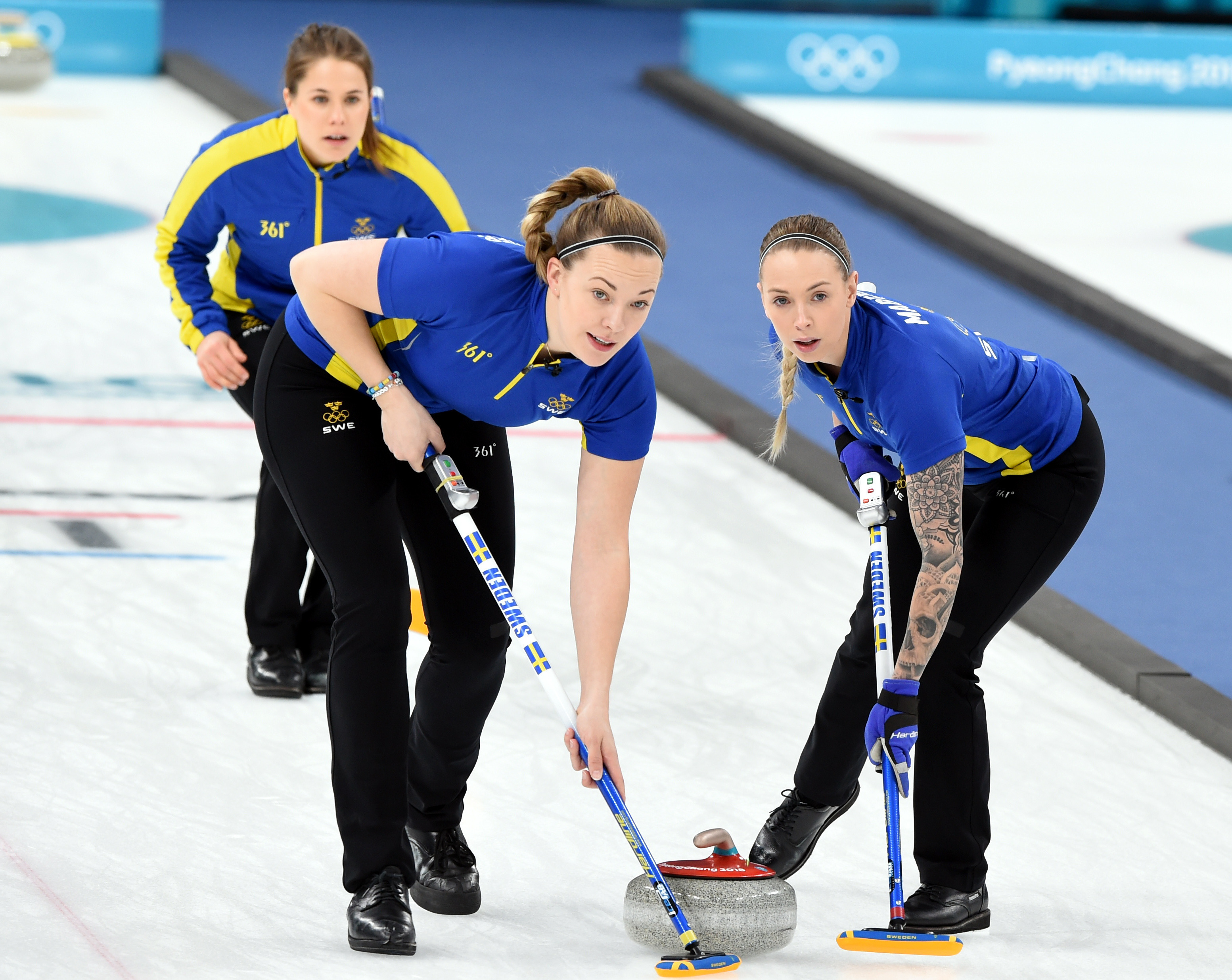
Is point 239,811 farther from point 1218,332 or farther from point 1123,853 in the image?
point 1218,332

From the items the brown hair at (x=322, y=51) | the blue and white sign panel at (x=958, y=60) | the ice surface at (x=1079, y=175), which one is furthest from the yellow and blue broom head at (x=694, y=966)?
the blue and white sign panel at (x=958, y=60)

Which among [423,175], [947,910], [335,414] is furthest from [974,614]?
[423,175]

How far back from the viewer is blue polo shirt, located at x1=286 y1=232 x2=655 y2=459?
8.68 feet

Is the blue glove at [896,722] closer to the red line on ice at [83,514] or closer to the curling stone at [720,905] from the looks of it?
the curling stone at [720,905]

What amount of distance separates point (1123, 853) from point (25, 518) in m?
3.04

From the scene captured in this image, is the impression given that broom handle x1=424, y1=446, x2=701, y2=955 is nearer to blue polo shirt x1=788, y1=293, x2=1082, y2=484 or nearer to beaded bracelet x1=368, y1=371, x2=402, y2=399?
beaded bracelet x1=368, y1=371, x2=402, y2=399

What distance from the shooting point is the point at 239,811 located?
3.21m

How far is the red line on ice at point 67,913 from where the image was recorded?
2.62m

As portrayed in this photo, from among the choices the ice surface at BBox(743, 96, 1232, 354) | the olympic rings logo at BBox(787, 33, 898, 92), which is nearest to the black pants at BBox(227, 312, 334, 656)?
the ice surface at BBox(743, 96, 1232, 354)

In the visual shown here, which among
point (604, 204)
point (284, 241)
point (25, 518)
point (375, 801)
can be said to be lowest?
point (25, 518)

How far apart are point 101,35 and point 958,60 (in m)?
5.74

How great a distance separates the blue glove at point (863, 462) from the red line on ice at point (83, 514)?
7.68 ft

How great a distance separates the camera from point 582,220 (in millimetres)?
2533

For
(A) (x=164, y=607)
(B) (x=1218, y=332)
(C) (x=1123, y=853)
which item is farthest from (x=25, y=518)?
(B) (x=1218, y=332)
